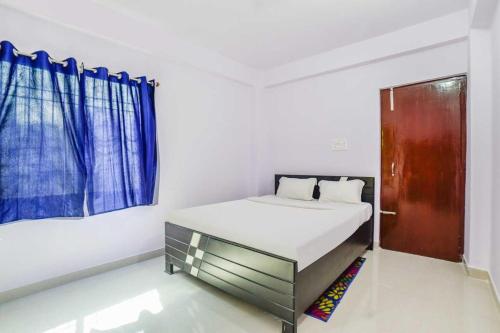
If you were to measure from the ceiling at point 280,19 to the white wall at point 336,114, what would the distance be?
0.43 meters

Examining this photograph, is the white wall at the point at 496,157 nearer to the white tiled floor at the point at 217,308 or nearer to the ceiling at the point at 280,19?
the white tiled floor at the point at 217,308

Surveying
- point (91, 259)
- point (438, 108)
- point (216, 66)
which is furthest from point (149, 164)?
point (438, 108)

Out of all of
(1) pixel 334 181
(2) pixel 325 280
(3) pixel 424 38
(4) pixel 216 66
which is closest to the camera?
(2) pixel 325 280

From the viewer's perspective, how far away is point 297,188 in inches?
137

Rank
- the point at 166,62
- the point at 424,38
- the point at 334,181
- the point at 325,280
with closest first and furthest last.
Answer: the point at 325,280
the point at 424,38
the point at 166,62
the point at 334,181

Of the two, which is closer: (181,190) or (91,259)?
(91,259)

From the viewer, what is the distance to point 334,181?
3.37 meters

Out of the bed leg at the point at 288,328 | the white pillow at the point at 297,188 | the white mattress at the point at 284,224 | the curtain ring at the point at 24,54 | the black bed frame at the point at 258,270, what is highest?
the curtain ring at the point at 24,54

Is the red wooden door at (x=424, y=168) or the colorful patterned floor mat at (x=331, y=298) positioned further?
the red wooden door at (x=424, y=168)

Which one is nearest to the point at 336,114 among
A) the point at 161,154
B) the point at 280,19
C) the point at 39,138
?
the point at 280,19

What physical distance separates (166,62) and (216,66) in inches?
30.0

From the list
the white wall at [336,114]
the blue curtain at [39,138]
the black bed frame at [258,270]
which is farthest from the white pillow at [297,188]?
the blue curtain at [39,138]

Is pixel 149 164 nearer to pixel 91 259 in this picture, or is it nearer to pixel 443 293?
pixel 91 259

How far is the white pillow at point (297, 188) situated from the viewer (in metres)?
3.42
